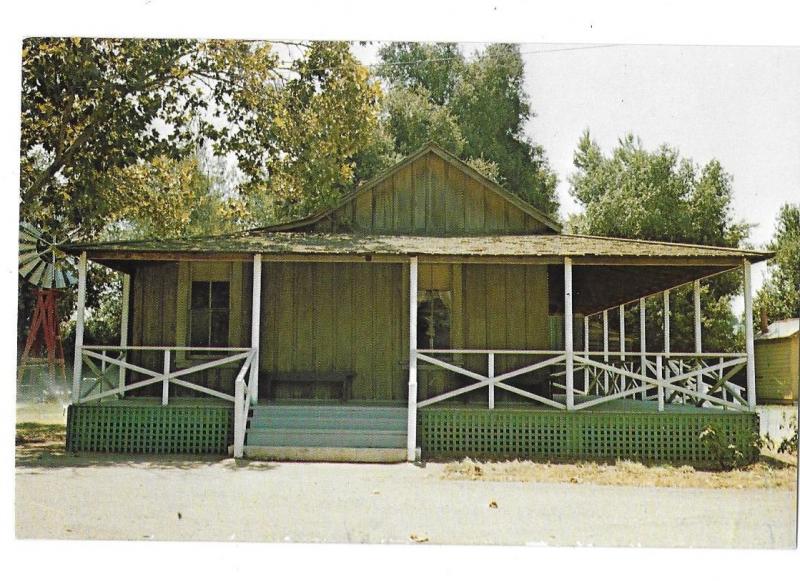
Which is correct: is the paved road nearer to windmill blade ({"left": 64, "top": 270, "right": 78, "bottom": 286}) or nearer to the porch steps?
the porch steps

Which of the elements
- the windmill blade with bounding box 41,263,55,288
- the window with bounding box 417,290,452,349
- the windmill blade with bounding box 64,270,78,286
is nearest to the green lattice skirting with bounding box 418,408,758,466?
the window with bounding box 417,290,452,349

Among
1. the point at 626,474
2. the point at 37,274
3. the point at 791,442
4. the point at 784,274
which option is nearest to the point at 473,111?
the point at 784,274

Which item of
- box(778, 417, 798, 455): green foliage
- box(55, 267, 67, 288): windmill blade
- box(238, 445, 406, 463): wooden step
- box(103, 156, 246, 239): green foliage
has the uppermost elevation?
box(103, 156, 246, 239): green foliage

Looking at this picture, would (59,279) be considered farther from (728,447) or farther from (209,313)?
(728,447)

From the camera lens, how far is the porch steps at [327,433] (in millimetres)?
12523

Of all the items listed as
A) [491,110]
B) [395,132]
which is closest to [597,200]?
[491,110]

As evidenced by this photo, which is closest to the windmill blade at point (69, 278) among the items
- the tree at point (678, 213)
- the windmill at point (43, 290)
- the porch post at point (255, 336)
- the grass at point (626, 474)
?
the windmill at point (43, 290)

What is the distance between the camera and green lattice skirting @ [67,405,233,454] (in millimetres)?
13281

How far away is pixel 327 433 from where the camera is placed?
1290 centimetres

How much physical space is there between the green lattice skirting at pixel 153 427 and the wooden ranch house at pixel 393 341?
1.3 inches

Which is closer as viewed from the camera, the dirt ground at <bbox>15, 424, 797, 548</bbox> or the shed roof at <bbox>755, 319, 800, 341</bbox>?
the dirt ground at <bbox>15, 424, 797, 548</bbox>

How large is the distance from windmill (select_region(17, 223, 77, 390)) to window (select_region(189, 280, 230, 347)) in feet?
13.7

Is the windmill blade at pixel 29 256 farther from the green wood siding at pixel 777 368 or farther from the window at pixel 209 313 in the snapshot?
the green wood siding at pixel 777 368

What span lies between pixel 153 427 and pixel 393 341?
474cm
